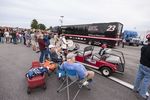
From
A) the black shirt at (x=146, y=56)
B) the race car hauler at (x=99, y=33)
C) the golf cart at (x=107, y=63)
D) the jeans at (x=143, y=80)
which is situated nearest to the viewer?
the black shirt at (x=146, y=56)

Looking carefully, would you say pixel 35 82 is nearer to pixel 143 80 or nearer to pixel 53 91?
pixel 53 91

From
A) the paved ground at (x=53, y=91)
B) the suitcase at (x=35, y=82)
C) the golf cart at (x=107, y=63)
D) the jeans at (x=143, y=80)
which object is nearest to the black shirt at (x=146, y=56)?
the jeans at (x=143, y=80)

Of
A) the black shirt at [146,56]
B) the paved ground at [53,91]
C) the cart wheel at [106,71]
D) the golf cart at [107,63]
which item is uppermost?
the black shirt at [146,56]

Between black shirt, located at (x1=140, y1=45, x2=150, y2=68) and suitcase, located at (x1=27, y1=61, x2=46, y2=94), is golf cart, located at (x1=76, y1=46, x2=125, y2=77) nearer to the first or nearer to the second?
black shirt, located at (x1=140, y1=45, x2=150, y2=68)

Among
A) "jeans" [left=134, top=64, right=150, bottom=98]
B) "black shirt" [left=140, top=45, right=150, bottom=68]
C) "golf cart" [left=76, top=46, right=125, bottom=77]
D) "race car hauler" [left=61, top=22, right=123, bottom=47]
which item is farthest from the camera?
"race car hauler" [left=61, top=22, right=123, bottom=47]

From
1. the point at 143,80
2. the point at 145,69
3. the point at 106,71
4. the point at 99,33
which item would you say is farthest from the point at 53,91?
the point at 99,33

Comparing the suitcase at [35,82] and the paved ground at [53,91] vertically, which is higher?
the suitcase at [35,82]

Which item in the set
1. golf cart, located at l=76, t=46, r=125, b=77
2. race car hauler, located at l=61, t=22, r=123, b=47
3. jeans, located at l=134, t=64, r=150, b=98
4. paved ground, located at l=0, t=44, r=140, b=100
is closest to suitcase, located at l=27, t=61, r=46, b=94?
paved ground, located at l=0, t=44, r=140, b=100

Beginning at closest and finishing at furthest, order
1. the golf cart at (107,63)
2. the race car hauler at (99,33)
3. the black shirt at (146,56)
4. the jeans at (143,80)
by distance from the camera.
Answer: the black shirt at (146,56) < the jeans at (143,80) < the golf cart at (107,63) < the race car hauler at (99,33)

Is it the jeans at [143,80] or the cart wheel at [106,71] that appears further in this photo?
the cart wheel at [106,71]

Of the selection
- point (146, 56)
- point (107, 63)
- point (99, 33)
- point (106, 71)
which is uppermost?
point (99, 33)

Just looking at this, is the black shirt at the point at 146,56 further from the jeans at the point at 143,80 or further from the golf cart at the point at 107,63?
the golf cart at the point at 107,63

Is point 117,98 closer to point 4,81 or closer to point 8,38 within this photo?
point 4,81

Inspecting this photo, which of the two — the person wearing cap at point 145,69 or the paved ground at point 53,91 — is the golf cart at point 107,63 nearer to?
the paved ground at point 53,91
